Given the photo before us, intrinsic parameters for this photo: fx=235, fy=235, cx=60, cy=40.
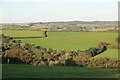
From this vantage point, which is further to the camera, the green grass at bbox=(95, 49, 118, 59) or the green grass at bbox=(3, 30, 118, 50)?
the green grass at bbox=(3, 30, 118, 50)

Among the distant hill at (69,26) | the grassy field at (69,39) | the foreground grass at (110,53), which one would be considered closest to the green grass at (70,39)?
the grassy field at (69,39)

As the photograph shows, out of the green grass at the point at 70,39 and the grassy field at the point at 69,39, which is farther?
the green grass at the point at 70,39

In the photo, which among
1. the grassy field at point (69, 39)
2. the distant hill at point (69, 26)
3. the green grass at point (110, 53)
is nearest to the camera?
the green grass at point (110, 53)

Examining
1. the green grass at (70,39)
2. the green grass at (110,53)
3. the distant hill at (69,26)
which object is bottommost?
the green grass at (110,53)

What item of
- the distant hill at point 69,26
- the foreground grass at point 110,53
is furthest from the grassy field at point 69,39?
the foreground grass at point 110,53

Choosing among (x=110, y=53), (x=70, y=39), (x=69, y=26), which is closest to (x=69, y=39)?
(x=70, y=39)

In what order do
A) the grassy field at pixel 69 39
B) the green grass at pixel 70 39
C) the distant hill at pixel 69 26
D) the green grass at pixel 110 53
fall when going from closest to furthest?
the green grass at pixel 110 53, the distant hill at pixel 69 26, the grassy field at pixel 69 39, the green grass at pixel 70 39

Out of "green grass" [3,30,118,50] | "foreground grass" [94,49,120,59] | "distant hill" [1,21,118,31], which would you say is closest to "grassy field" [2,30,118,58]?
"green grass" [3,30,118,50]

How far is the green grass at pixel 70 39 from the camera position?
1566 centimetres

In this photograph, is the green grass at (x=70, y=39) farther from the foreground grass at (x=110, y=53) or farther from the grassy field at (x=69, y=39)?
the foreground grass at (x=110, y=53)

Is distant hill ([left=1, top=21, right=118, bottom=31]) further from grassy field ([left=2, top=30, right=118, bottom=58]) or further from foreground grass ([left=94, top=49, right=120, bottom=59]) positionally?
foreground grass ([left=94, top=49, right=120, bottom=59])

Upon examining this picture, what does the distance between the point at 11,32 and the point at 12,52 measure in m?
2.07

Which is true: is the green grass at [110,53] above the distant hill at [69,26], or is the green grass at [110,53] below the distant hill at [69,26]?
below

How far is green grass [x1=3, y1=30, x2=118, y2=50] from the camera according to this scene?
51.4ft
